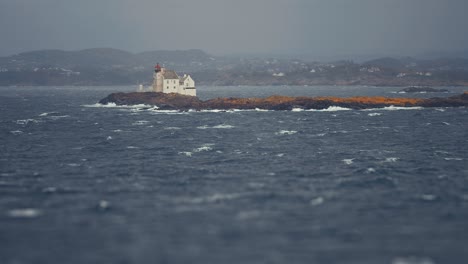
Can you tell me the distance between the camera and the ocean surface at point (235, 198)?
115ft

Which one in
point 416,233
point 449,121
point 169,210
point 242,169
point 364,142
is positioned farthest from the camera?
point 449,121

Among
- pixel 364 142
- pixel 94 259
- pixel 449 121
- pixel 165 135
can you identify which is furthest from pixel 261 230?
pixel 449 121

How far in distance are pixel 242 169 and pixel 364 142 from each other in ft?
95.4

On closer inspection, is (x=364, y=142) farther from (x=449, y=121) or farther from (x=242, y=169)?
(x=449, y=121)

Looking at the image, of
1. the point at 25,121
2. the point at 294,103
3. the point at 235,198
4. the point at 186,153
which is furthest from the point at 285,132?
the point at 25,121

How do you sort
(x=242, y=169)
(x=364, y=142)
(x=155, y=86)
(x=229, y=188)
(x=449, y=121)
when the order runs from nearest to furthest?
(x=229, y=188)
(x=242, y=169)
(x=364, y=142)
(x=449, y=121)
(x=155, y=86)

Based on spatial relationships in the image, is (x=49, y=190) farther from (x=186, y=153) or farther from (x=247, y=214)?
(x=186, y=153)

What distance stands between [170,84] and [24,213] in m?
132

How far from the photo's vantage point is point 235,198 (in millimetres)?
47156

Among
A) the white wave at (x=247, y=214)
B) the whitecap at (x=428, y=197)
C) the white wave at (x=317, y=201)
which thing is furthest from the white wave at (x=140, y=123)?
the whitecap at (x=428, y=197)

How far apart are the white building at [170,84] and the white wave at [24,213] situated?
426 feet

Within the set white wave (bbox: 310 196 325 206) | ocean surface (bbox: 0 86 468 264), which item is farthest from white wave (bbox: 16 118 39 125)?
white wave (bbox: 310 196 325 206)

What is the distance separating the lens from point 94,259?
33438mm

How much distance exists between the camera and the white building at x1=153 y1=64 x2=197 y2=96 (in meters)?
173
